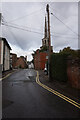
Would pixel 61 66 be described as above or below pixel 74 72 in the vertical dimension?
above

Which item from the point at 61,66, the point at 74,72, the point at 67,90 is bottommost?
the point at 67,90

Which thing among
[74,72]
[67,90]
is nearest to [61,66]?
[74,72]

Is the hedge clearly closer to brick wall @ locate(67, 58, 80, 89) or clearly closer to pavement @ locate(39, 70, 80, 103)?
brick wall @ locate(67, 58, 80, 89)

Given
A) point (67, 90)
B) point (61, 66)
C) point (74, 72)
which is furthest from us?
point (61, 66)

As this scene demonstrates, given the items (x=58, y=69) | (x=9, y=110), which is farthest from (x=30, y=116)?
(x=58, y=69)

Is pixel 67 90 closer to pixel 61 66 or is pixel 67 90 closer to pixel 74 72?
pixel 74 72

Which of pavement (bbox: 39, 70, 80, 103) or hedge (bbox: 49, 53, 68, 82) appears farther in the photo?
hedge (bbox: 49, 53, 68, 82)

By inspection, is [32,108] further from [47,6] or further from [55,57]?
[47,6]

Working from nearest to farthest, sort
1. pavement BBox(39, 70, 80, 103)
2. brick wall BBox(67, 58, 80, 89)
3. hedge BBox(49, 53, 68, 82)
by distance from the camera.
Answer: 1. pavement BBox(39, 70, 80, 103)
2. brick wall BBox(67, 58, 80, 89)
3. hedge BBox(49, 53, 68, 82)

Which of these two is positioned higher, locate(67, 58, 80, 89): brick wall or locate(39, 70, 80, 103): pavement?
locate(67, 58, 80, 89): brick wall

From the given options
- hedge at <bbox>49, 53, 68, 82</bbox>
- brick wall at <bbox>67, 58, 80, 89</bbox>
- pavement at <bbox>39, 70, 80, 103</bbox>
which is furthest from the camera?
hedge at <bbox>49, 53, 68, 82</bbox>

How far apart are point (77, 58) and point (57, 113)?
17.5 ft

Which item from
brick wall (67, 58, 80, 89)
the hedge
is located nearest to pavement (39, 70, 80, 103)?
brick wall (67, 58, 80, 89)

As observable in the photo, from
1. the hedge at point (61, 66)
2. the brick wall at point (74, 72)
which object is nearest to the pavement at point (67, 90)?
the brick wall at point (74, 72)
